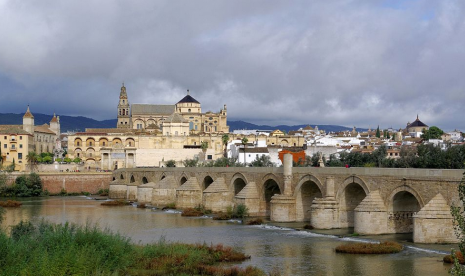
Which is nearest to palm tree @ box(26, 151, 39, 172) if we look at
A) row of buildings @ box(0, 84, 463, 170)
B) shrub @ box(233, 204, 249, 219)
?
row of buildings @ box(0, 84, 463, 170)

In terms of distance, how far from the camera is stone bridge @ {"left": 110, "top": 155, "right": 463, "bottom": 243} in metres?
28.1

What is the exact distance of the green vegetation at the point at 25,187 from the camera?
72.6m

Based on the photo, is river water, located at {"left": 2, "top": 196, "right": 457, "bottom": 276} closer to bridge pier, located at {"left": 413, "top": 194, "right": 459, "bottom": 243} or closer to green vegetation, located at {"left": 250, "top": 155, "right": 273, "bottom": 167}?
bridge pier, located at {"left": 413, "top": 194, "right": 459, "bottom": 243}

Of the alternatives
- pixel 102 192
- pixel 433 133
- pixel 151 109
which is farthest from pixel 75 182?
pixel 433 133

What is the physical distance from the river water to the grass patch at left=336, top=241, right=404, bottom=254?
1.23 ft

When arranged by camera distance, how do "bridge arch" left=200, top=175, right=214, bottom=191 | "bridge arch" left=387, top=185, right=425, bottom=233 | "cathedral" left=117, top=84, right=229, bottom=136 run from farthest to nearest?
"cathedral" left=117, top=84, right=229, bottom=136 → "bridge arch" left=200, top=175, right=214, bottom=191 → "bridge arch" left=387, top=185, right=425, bottom=233

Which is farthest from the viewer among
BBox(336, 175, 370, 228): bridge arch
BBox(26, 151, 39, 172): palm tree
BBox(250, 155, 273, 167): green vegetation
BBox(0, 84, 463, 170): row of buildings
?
BBox(26, 151, 39, 172): palm tree

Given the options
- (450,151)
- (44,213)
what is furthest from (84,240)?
(450,151)

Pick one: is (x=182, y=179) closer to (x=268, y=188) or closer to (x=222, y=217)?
(x=268, y=188)

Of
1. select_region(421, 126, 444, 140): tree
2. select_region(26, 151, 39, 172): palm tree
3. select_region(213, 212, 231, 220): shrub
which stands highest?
select_region(421, 126, 444, 140): tree

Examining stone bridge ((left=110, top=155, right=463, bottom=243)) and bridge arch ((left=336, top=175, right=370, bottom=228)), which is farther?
bridge arch ((left=336, top=175, right=370, bottom=228))

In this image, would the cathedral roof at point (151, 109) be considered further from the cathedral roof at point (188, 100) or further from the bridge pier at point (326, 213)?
the bridge pier at point (326, 213)

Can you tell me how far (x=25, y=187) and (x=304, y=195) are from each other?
43.6 metres

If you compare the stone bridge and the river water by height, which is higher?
the stone bridge
